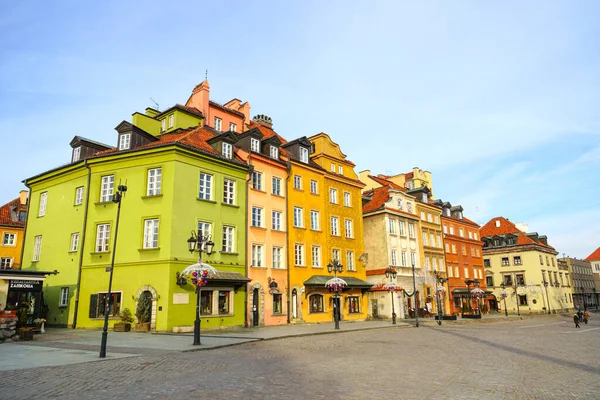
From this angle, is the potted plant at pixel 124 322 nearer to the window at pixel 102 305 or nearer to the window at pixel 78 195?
the window at pixel 102 305

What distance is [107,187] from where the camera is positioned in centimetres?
2838

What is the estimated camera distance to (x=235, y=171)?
30.9 m

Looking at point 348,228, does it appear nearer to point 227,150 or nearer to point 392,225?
point 392,225

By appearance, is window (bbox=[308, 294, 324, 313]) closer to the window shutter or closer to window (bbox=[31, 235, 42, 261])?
the window shutter

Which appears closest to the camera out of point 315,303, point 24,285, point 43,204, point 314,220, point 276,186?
point 24,285

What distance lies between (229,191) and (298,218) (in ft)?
25.1

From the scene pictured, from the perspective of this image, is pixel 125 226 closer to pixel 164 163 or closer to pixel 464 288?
pixel 164 163

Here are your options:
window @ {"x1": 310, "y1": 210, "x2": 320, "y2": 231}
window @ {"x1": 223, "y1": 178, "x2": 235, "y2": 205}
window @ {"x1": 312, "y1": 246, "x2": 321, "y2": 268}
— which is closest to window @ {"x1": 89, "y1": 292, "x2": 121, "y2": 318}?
window @ {"x1": 223, "y1": 178, "x2": 235, "y2": 205}

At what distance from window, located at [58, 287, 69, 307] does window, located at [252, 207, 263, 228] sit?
13.4 meters

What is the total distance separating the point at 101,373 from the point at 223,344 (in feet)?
24.7

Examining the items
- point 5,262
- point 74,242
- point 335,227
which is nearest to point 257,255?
point 335,227

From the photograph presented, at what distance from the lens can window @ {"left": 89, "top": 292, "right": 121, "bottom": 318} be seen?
26062 mm

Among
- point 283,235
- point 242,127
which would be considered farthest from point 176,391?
point 242,127

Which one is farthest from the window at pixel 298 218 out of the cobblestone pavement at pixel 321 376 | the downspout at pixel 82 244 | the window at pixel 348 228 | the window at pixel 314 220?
the cobblestone pavement at pixel 321 376
